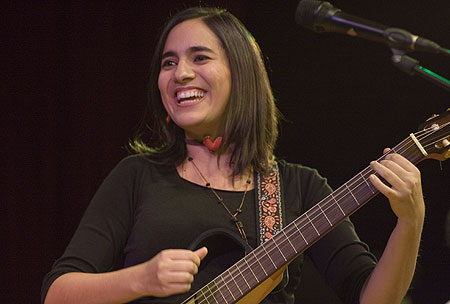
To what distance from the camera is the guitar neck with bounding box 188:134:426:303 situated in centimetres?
148

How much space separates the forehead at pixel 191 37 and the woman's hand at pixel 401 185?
25.5 inches

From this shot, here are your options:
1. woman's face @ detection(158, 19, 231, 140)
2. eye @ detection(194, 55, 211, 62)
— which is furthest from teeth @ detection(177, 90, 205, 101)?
eye @ detection(194, 55, 211, 62)

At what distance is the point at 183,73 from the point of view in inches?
65.9

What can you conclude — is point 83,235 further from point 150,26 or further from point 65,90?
point 150,26

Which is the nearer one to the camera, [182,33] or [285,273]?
[285,273]

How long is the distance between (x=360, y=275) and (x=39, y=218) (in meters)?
1.71

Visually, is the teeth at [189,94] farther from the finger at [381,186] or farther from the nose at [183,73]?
the finger at [381,186]

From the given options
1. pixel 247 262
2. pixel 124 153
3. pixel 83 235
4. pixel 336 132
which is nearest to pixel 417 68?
pixel 247 262

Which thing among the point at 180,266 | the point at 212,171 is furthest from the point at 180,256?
the point at 212,171

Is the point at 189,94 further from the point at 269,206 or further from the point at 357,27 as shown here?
the point at 357,27

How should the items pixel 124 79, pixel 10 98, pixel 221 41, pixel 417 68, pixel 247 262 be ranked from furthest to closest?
pixel 124 79
pixel 10 98
pixel 221 41
pixel 247 262
pixel 417 68

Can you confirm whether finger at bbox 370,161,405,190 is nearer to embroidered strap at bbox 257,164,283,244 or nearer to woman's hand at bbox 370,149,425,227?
woman's hand at bbox 370,149,425,227

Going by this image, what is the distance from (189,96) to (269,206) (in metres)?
0.41

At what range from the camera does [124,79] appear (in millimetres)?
2875
